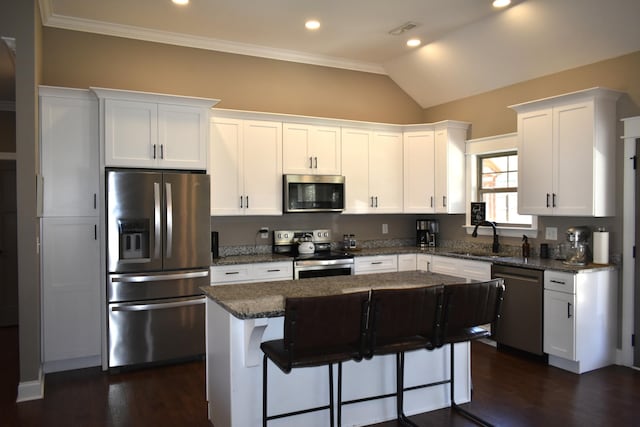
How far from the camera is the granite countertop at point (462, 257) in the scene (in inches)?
160

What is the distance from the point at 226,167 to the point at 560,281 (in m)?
3.34

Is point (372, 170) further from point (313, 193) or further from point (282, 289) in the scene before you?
point (282, 289)

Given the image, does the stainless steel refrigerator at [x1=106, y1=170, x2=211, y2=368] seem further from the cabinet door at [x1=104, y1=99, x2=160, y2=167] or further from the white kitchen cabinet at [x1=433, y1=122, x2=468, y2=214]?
the white kitchen cabinet at [x1=433, y1=122, x2=468, y2=214]

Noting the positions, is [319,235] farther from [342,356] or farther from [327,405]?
[342,356]

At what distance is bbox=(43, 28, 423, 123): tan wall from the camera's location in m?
4.56

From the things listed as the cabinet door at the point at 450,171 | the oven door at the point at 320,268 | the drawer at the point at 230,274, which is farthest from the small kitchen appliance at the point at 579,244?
the drawer at the point at 230,274

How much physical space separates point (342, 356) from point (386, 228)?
396 centimetres

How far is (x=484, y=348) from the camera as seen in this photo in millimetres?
4676

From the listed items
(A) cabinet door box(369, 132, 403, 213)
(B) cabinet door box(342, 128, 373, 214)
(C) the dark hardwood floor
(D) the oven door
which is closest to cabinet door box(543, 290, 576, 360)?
(C) the dark hardwood floor

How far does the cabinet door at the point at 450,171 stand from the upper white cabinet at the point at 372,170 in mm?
480

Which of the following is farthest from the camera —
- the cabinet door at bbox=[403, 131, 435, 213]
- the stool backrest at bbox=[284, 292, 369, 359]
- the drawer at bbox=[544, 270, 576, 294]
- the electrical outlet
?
the cabinet door at bbox=[403, 131, 435, 213]

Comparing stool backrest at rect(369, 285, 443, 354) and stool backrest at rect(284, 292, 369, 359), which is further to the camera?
stool backrest at rect(369, 285, 443, 354)

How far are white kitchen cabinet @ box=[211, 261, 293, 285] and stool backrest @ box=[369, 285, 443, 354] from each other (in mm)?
2401

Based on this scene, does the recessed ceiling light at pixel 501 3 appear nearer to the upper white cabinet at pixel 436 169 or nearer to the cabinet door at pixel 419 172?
the upper white cabinet at pixel 436 169
